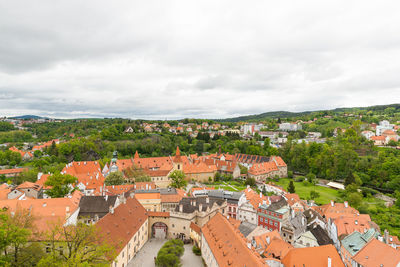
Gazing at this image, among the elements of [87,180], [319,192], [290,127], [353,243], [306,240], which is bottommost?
[319,192]

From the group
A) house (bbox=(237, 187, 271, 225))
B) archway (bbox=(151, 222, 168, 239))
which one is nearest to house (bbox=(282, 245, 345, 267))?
house (bbox=(237, 187, 271, 225))

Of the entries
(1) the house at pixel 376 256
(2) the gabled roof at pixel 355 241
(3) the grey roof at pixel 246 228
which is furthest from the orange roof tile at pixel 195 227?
(2) the gabled roof at pixel 355 241

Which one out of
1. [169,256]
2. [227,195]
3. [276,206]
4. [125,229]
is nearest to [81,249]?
[125,229]

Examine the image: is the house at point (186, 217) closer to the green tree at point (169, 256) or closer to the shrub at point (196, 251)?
the shrub at point (196, 251)

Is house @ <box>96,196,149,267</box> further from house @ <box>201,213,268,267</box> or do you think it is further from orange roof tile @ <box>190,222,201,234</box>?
house @ <box>201,213,268,267</box>

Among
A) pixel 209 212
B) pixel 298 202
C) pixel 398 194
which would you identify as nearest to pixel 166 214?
pixel 209 212

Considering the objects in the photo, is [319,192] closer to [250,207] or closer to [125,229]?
[250,207]

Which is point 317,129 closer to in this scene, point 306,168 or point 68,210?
point 306,168
